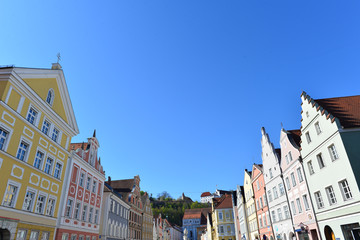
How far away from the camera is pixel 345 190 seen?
20.6 m

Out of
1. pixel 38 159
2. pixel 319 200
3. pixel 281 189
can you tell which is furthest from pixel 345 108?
pixel 38 159

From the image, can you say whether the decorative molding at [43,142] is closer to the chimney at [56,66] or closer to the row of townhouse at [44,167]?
the row of townhouse at [44,167]

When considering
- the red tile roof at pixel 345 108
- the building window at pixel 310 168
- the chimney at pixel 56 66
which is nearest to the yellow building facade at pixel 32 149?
the chimney at pixel 56 66

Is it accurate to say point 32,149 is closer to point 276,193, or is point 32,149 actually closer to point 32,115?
point 32,115

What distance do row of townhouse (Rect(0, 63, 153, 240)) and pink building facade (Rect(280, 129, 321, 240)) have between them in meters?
25.1

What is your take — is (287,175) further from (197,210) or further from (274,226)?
(197,210)

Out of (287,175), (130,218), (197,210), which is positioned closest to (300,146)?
(287,175)

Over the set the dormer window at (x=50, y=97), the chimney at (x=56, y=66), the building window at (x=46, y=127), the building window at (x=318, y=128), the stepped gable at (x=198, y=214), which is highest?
the chimney at (x=56, y=66)

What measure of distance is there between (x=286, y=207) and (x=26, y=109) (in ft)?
101

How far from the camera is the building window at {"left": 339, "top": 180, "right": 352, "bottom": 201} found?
20083 millimetres

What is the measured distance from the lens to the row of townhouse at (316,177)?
2006 centimetres

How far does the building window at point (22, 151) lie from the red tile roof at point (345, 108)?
27129 millimetres

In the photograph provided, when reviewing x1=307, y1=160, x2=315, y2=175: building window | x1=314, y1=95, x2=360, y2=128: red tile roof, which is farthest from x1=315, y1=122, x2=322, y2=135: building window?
x1=307, y1=160, x2=315, y2=175: building window

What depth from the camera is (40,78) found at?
24.3 m
